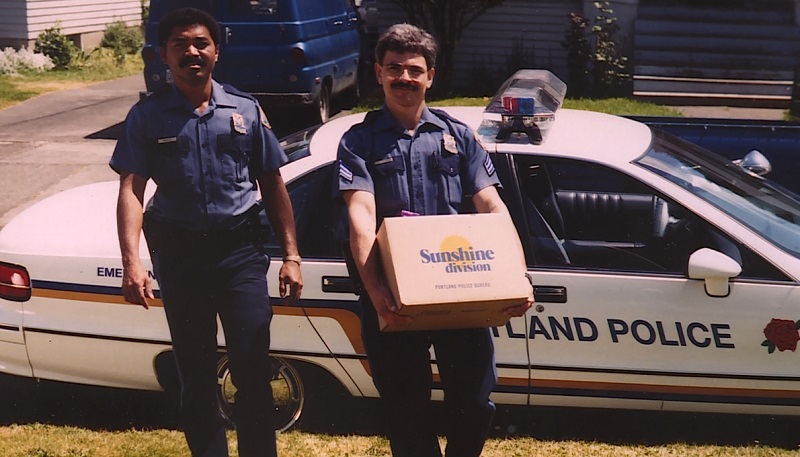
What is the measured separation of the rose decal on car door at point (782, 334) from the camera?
14.0 ft

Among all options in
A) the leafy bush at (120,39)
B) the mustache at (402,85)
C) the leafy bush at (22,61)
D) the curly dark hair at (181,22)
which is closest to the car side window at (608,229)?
the mustache at (402,85)

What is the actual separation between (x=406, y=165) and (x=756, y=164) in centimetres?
297

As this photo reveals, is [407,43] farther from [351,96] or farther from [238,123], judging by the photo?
[351,96]

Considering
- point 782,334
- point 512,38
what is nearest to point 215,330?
point 782,334

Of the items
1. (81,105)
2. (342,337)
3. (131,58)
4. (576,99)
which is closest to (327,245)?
(342,337)

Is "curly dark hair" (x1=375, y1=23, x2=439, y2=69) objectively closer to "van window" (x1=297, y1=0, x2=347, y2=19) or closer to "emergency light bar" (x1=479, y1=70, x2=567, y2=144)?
"emergency light bar" (x1=479, y1=70, x2=567, y2=144)

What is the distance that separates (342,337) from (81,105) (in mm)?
12426

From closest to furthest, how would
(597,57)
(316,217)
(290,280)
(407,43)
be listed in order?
(407,43)
(290,280)
(316,217)
(597,57)

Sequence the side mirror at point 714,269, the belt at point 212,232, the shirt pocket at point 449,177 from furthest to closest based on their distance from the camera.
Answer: the side mirror at point 714,269 → the belt at point 212,232 → the shirt pocket at point 449,177

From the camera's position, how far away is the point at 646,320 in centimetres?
430

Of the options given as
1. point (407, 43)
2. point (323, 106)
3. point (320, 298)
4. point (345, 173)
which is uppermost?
point (407, 43)

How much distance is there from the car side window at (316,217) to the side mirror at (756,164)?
8.17ft

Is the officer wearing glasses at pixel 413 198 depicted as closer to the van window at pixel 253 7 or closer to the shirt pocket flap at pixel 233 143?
the shirt pocket flap at pixel 233 143

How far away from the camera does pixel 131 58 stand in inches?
936
